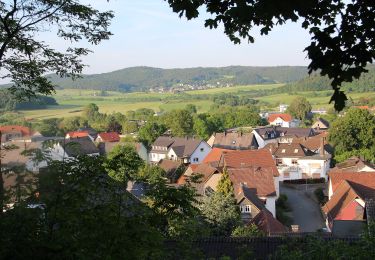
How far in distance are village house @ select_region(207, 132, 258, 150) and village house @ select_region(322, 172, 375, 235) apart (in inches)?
1123

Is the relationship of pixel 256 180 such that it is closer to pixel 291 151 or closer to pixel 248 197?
pixel 248 197

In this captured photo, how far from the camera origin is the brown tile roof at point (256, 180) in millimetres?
30188

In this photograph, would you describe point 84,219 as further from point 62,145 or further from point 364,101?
point 364,101

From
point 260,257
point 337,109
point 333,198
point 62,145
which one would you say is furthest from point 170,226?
point 333,198

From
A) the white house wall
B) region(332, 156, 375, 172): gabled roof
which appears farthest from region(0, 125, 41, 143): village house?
the white house wall

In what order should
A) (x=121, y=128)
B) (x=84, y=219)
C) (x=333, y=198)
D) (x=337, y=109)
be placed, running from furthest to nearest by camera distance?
(x=121, y=128), (x=333, y=198), (x=84, y=219), (x=337, y=109)

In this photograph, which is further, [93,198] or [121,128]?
[121,128]

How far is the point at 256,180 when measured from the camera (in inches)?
1228

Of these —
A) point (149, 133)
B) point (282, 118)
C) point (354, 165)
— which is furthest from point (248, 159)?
point (282, 118)

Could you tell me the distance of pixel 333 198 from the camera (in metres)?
→ 26.8

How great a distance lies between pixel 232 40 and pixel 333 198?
22.7m

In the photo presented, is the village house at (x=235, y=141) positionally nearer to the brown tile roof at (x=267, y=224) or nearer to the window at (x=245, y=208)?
the window at (x=245, y=208)

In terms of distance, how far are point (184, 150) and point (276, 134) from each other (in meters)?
19.4

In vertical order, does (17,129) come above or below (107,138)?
above
